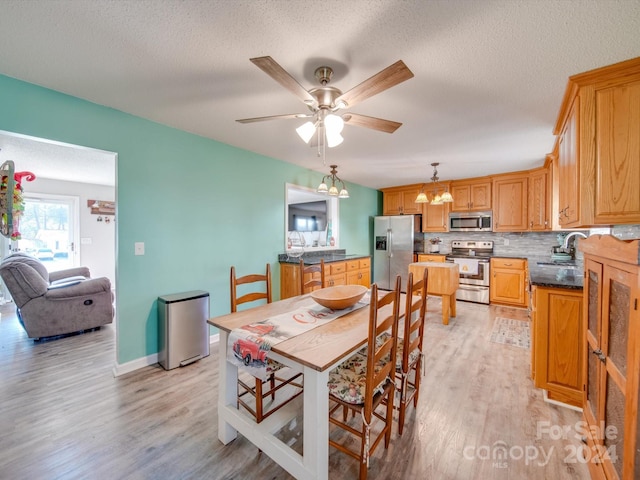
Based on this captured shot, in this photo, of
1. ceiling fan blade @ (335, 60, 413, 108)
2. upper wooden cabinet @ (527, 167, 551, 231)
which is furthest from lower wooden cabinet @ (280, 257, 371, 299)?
upper wooden cabinet @ (527, 167, 551, 231)

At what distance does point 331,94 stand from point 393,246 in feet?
14.5

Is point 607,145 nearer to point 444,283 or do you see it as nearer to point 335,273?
point 444,283

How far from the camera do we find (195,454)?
1.53 meters

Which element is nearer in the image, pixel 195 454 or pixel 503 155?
pixel 195 454

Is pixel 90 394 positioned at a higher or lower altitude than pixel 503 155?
lower

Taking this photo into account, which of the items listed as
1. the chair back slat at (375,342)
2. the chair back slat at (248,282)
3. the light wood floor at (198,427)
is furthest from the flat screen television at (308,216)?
the chair back slat at (375,342)

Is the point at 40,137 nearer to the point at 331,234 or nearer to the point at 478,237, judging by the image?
A: the point at 331,234

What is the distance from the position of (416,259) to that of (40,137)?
5.67 metres

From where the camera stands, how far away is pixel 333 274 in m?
4.01

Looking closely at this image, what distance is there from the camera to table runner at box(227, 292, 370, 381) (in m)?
1.29

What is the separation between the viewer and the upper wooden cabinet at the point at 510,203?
451 centimetres

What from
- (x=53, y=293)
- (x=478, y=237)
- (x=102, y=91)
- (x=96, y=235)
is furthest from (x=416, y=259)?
(x=96, y=235)

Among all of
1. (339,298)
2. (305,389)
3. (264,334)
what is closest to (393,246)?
(339,298)

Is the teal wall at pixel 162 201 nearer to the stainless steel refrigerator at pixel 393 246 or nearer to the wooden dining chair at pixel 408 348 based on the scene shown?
the wooden dining chair at pixel 408 348
